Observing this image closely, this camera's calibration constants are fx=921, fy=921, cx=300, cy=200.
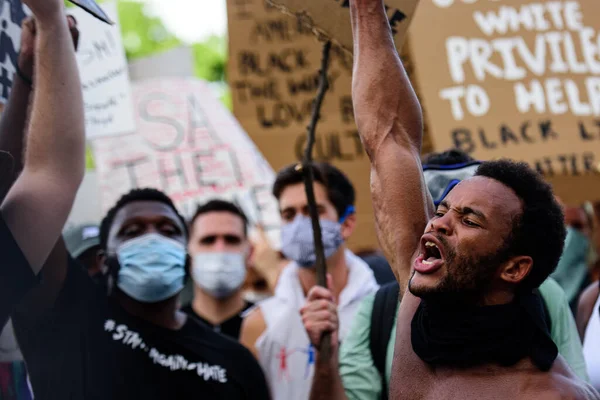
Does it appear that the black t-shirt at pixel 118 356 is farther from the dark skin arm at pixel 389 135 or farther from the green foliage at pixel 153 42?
the green foliage at pixel 153 42

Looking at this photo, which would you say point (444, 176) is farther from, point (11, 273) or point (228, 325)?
point (228, 325)

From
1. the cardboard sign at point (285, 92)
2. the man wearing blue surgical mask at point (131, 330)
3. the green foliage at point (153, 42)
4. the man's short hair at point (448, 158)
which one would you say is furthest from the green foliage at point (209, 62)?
the man's short hair at point (448, 158)

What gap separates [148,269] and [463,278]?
4.91ft

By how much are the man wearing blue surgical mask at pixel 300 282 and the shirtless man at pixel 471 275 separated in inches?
52.7

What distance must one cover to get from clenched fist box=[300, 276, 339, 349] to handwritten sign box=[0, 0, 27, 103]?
1.28 m

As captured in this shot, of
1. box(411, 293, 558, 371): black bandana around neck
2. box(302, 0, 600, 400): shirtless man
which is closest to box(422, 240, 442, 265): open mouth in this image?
box(302, 0, 600, 400): shirtless man

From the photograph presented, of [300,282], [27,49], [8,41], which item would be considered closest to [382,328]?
[300,282]

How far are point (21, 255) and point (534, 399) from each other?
Result: 1.34 metres

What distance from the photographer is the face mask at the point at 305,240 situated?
4168mm

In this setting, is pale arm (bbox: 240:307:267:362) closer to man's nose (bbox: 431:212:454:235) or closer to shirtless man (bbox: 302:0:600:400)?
shirtless man (bbox: 302:0:600:400)

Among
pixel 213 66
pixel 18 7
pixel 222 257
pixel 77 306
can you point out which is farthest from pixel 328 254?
pixel 213 66

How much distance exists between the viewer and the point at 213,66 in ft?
83.6

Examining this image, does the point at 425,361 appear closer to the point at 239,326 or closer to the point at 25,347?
the point at 25,347

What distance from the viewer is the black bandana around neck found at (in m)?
2.34
